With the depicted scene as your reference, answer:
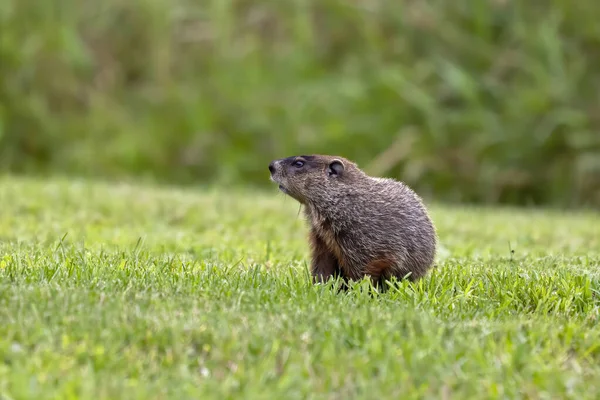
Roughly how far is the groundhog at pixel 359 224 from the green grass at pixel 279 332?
20 centimetres

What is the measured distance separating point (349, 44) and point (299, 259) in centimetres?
988

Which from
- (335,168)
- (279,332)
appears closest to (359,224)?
(335,168)

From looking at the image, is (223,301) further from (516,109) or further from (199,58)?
(199,58)

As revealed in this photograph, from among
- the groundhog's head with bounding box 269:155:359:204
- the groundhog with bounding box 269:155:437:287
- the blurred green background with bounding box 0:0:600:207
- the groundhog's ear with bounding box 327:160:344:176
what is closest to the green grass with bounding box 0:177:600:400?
the groundhog with bounding box 269:155:437:287

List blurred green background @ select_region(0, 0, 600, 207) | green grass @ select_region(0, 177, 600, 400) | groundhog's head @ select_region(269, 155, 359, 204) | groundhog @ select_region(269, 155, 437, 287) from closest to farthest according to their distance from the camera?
1. green grass @ select_region(0, 177, 600, 400)
2. groundhog @ select_region(269, 155, 437, 287)
3. groundhog's head @ select_region(269, 155, 359, 204)
4. blurred green background @ select_region(0, 0, 600, 207)

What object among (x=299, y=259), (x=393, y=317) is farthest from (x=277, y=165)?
(x=393, y=317)

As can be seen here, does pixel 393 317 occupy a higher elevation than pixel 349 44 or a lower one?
lower

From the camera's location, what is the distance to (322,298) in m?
4.20

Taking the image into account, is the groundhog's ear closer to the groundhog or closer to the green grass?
the groundhog

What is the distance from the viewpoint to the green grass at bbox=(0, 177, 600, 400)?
3.24 meters

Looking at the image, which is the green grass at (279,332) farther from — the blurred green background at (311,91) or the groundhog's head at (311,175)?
the blurred green background at (311,91)

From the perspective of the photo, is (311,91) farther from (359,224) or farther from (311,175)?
(359,224)

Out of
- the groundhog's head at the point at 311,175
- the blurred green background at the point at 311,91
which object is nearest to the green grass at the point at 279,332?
the groundhog's head at the point at 311,175

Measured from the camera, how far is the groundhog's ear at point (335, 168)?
5.48 metres
